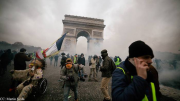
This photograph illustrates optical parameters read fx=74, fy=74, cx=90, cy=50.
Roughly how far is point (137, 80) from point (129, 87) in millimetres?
97

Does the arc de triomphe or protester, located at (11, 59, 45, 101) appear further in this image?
the arc de triomphe

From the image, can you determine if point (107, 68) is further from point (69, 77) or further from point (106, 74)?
point (69, 77)

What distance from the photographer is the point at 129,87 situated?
2.21ft

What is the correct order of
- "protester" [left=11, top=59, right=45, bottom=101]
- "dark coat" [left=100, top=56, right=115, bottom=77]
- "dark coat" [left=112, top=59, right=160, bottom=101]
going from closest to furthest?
"dark coat" [left=112, top=59, right=160, bottom=101] < "protester" [left=11, top=59, right=45, bottom=101] < "dark coat" [left=100, top=56, right=115, bottom=77]

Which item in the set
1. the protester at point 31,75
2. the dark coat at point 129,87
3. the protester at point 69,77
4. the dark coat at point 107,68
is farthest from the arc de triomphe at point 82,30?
the dark coat at point 129,87

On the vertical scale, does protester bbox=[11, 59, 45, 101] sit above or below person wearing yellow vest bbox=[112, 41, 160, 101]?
below

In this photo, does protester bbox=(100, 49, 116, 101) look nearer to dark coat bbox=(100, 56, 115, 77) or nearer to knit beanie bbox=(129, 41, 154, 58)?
dark coat bbox=(100, 56, 115, 77)

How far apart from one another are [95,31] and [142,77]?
2229cm

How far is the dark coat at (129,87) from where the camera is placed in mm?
632

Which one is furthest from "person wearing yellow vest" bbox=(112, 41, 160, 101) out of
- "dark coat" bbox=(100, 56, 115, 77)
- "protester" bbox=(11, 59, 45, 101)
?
"protester" bbox=(11, 59, 45, 101)

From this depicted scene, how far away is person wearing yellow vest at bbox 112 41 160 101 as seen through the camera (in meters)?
0.64

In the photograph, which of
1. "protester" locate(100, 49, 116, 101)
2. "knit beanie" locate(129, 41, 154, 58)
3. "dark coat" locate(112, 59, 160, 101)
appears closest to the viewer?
"dark coat" locate(112, 59, 160, 101)

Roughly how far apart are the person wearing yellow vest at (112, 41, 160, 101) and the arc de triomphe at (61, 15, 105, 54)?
66.3ft

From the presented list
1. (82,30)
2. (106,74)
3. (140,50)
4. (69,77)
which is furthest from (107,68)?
(82,30)
